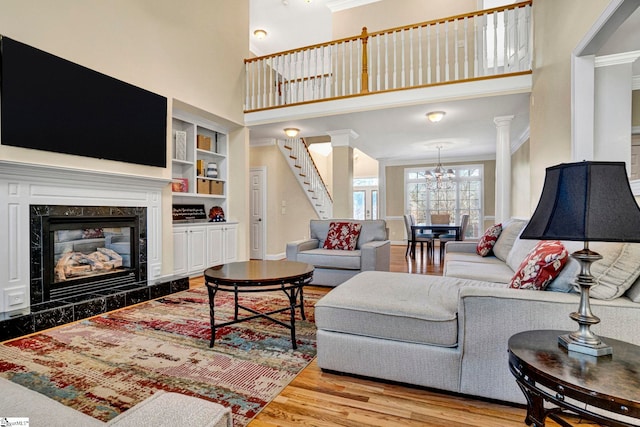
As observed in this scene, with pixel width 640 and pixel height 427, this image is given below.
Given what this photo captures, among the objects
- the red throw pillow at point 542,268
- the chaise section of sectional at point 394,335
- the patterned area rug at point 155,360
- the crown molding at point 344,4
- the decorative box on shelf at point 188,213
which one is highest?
the crown molding at point 344,4

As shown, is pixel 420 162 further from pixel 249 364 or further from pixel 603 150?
pixel 249 364

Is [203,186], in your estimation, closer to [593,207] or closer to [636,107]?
[593,207]

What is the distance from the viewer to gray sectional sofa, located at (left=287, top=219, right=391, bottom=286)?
4250mm

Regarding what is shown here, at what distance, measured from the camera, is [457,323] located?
1.72 metres

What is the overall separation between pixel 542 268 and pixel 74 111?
14.1ft

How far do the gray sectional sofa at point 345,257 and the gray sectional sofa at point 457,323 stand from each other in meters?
1.99

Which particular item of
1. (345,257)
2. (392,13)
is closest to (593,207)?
(345,257)

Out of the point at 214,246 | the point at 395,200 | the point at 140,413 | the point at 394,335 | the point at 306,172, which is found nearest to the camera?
the point at 140,413

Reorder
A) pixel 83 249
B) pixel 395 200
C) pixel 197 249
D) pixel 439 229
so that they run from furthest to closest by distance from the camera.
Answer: pixel 395 200 → pixel 439 229 → pixel 197 249 → pixel 83 249

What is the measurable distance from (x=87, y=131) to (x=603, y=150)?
4.93m

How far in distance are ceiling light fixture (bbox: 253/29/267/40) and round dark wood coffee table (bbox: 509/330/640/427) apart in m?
8.04

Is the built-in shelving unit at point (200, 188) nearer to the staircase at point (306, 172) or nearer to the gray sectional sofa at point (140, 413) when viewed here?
the staircase at point (306, 172)

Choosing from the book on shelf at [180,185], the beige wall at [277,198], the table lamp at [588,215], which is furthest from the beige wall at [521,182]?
the book on shelf at [180,185]

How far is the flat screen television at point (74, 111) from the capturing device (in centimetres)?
288
